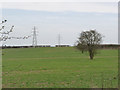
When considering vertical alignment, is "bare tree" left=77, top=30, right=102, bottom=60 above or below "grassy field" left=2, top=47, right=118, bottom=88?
above

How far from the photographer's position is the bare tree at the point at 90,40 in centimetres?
4691

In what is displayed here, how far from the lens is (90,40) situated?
157 feet

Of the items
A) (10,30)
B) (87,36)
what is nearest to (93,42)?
(87,36)

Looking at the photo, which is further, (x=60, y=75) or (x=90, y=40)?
(x=90, y=40)

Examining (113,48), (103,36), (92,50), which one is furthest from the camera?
(113,48)

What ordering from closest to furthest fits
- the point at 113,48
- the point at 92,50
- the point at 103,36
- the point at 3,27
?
1. the point at 3,27
2. the point at 92,50
3. the point at 103,36
4. the point at 113,48

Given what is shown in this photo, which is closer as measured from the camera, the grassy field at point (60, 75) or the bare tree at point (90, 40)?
the grassy field at point (60, 75)

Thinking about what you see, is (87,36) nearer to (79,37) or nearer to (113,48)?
(79,37)

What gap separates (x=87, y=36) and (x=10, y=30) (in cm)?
4445

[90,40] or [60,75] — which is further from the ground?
[90,40]

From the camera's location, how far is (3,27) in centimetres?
397

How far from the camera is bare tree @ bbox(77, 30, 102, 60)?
46.9 metres

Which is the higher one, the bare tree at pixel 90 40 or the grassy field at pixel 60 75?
the bare tree at pixel 90 40

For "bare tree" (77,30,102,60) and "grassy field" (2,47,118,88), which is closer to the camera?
"grassy field" (2,47,118,88)
